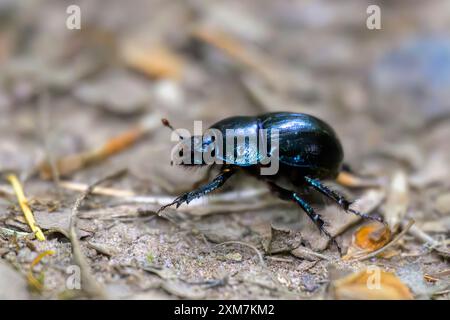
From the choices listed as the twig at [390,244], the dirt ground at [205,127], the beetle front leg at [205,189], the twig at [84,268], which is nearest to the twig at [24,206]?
the dirt ground at [205,127]

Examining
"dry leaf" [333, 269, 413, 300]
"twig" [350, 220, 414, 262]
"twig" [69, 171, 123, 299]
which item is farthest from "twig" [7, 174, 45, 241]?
"twig" [350, 220, 414, 262]

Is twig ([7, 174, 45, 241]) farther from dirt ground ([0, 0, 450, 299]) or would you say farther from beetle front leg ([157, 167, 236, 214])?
beetle front leg ([157, 167, 236, 214])

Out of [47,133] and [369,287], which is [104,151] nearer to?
[47,133]

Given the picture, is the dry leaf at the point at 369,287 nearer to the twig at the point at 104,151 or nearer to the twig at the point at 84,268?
the twig at the point at 84,268

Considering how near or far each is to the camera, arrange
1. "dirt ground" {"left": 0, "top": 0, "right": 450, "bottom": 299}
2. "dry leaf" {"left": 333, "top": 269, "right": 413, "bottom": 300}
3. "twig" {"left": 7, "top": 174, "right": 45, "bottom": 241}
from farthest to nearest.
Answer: "twig" {"left": 7, "top": 174, "right": 45, "bottom": 241}
"dirt ground" {"left": 0, "top": 0, "right": 450, "bottom": 299}
"dry leaf" {"left": 333, "top": 269, "right": 413, "bottom": 300}
